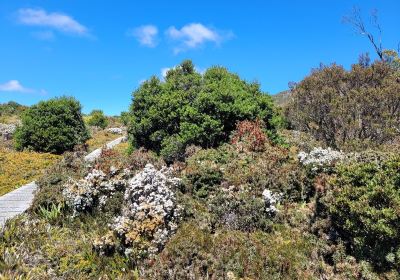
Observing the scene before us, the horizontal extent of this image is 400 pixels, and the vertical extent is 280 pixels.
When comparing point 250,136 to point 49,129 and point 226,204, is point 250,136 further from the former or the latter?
point 49,129

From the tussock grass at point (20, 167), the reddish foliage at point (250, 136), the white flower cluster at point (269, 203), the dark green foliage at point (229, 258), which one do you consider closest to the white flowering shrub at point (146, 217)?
the dark green foliage at point (229, 258)

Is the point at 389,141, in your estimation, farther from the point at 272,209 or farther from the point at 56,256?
the point at 56,256

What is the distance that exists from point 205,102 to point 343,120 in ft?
17.5

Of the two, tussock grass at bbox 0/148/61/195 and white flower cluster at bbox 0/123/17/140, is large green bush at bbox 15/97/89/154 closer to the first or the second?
tussock grass at bbox 0/148/61/195

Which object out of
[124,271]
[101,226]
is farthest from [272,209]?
[101,226]

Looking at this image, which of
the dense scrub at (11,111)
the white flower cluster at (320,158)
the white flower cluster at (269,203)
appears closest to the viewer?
the white flower cluster at (269,203)

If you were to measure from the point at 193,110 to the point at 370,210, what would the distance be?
802cm

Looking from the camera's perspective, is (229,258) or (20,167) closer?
(229,258)

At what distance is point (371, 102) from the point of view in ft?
43.5

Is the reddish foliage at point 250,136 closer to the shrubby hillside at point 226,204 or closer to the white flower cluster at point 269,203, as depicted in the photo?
the shrubby hillside at point 226,204

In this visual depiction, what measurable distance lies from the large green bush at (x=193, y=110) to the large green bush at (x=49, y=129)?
24.1ft

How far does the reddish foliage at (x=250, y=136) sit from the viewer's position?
1198 centimetres

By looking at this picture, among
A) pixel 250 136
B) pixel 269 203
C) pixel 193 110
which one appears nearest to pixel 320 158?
pixel 269 203

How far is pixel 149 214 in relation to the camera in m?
8.05
